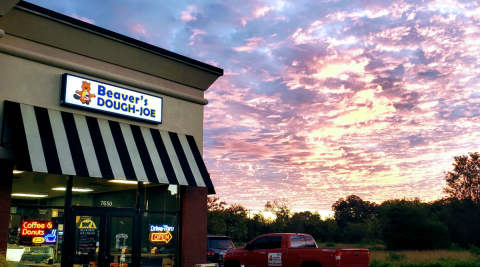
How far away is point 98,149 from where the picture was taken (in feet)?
45.5

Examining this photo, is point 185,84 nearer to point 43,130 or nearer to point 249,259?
point 43,130

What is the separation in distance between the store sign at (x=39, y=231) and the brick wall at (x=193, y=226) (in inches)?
191

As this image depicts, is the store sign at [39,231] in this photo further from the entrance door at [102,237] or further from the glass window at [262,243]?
the glass window at [262,243]

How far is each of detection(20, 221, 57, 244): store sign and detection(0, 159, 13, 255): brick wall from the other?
559 millimetres

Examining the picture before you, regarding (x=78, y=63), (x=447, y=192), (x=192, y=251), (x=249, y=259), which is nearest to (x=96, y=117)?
(x=78, y=63)

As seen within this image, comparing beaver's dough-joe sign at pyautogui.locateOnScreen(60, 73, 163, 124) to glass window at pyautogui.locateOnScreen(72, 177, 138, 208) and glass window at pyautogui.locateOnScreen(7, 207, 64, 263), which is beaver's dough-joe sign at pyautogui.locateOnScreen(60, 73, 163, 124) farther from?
glass window at pyautogui.locateOnScreen(7, 207, 64, 263)

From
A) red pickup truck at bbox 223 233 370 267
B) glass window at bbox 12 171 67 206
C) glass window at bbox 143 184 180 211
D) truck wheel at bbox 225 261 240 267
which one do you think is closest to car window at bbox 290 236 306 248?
red pickup truck at bbox 223 233 370 267

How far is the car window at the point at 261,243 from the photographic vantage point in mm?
18897

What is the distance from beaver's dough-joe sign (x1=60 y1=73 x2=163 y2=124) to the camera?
13898mm

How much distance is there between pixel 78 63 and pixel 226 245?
39.2 ft

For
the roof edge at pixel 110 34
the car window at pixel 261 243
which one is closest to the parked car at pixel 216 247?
the car window at pixel 261 243

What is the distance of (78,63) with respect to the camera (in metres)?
14.4

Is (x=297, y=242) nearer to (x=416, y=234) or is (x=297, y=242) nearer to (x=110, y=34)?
(x=110, y=34)

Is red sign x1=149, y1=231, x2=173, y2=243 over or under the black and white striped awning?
under
